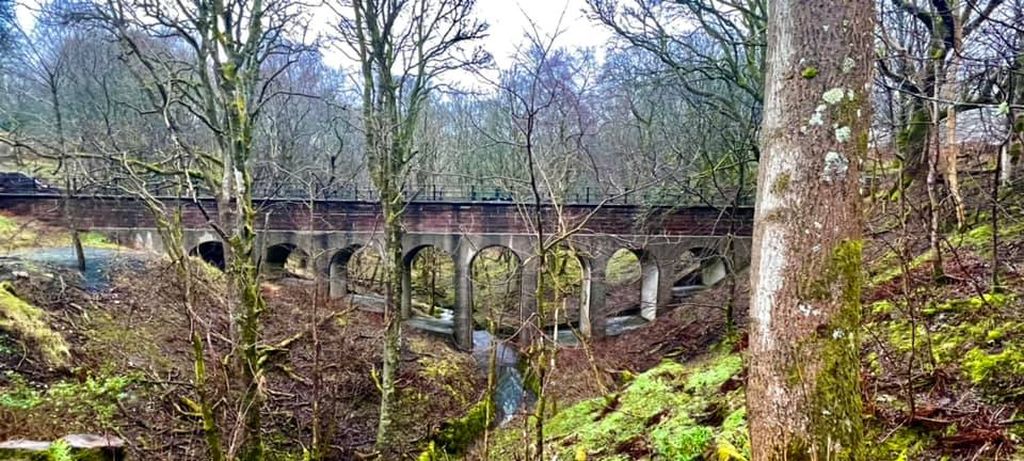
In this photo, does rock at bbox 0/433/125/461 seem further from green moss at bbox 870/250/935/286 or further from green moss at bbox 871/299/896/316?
green moss at bbox 870/250/935/286

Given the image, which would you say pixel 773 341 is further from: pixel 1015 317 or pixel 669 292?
pixel 669 292

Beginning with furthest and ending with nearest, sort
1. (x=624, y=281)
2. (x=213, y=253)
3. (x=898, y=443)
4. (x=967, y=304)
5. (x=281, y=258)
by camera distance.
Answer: (x=624, y=281), (x=281, y=258), (x=213, y=253), (x=967, y=304), (x=898, y=443)

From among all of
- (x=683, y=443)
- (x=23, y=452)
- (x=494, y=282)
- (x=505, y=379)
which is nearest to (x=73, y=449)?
(x=23, y=452)

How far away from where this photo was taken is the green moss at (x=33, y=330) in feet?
25.5

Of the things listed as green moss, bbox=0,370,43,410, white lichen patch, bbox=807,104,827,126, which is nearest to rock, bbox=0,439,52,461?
green moss, bbox=0,370,43,410

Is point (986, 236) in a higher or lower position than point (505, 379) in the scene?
higher

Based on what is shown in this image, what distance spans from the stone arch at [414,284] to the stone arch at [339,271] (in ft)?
5.77

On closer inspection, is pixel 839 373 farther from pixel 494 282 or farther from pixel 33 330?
pixel 494 282

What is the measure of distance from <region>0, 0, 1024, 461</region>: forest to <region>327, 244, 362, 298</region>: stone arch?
0.52 feet

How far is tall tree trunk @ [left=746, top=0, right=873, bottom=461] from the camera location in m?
1.99

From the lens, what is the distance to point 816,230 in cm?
202

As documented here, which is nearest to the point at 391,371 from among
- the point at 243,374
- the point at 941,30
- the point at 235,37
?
the point at 243,374

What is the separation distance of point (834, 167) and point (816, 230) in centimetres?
24

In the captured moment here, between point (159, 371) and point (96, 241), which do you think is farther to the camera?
point (96, 241)
